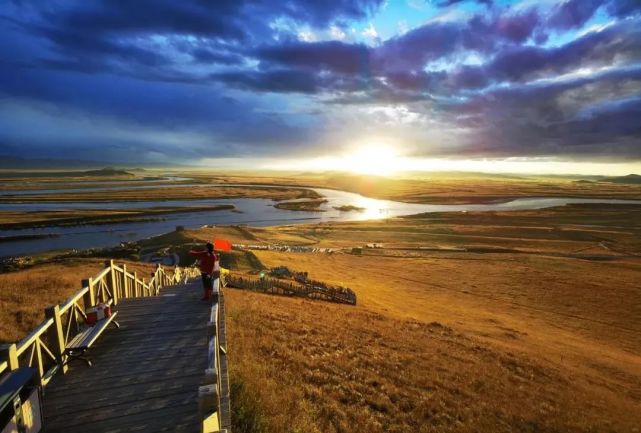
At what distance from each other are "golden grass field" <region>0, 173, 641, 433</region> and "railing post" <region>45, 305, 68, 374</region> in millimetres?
3293

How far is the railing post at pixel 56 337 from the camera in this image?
22.1ft

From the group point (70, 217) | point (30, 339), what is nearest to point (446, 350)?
point (30, 339)

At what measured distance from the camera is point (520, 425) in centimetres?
966

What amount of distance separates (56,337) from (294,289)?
18.1 metres

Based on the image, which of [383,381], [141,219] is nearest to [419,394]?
[383,381]

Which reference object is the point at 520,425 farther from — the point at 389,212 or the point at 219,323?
the point at 389,212

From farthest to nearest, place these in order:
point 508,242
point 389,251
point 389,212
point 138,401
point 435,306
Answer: point 389,212
point 508,242
point 389,251
point 435,306
point 138,401

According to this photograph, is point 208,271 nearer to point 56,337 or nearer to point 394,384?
point 56,337

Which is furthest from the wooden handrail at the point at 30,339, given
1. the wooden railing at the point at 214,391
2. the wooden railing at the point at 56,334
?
the wooden railing at the point at 214,391

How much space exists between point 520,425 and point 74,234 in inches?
2651

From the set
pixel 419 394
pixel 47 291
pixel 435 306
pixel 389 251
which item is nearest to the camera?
pixel 419 394

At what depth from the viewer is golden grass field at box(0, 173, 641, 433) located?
30.6 feet

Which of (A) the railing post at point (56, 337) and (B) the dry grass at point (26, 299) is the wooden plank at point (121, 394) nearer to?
(A) the railing post at point (56, 337)

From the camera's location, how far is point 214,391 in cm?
437
